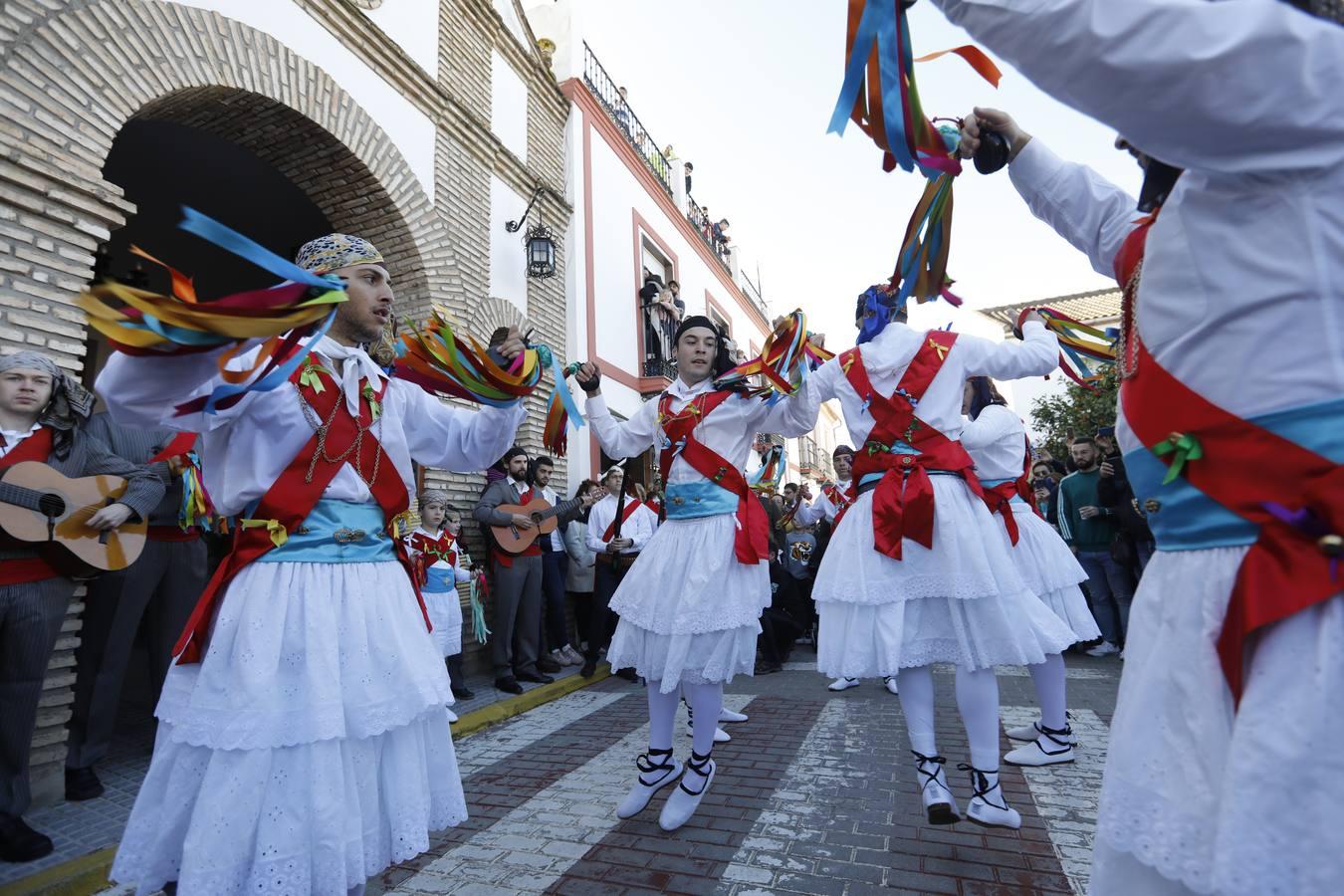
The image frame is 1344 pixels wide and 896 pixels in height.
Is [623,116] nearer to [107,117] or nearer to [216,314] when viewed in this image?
[107,117]

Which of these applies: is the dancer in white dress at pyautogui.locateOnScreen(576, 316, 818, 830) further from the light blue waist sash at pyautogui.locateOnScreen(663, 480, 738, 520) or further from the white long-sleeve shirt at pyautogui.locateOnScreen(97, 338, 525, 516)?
the white long-sleeve shirt at pyautogui.locateOnScreen(97, 338, 525, 516)

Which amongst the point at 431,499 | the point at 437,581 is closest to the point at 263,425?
the point at 437,581

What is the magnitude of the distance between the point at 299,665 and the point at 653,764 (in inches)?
75.6

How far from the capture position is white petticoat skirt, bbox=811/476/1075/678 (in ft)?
9.11

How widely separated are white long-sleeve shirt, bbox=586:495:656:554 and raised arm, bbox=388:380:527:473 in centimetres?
501

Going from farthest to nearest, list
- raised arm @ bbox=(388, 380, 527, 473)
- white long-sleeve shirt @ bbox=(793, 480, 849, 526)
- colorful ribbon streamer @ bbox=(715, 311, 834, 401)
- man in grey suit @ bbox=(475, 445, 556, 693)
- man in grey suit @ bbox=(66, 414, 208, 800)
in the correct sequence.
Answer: white long-sleeve shirt @ bbox=(793, 480, 849, 526) → man in grey suit @ bbox=(475, 445, 556, 693) → man in grey suit @ bbox=(66, 414, 208, 800) → colorful ribbon streamer @ bbox=(715, 311, 834, 401) → raised arm @ bbox=(388, 380, 527, 473)

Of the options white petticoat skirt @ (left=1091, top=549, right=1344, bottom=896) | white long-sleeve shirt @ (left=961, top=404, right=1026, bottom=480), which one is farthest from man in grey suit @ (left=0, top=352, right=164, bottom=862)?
white long-sleeve shirt @ (left=961, top=404, right=1026, bottom=480)

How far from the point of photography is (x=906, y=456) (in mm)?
3078

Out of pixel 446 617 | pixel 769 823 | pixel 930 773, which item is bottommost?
pixel 769 823

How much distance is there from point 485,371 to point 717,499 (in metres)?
1.50

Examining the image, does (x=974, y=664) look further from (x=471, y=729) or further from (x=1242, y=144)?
(x=471, y=729)

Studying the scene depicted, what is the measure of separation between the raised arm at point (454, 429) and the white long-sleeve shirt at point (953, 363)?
163cm

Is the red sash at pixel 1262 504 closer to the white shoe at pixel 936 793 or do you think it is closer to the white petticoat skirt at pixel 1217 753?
the white petticoat skirt at pixel 1217 753

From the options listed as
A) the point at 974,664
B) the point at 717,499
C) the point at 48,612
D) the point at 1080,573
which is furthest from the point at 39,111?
the point at 1080,573
